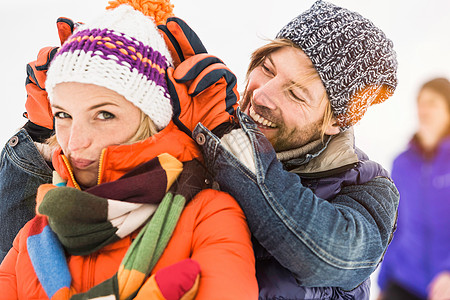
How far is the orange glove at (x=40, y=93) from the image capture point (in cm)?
113

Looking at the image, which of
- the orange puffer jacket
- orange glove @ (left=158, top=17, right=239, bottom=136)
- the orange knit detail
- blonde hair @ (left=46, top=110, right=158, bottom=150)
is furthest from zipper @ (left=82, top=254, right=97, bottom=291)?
the orange knit detail

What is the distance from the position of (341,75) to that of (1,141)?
6.77ft

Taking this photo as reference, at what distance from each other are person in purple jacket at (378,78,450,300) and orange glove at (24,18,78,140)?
1089 millimetres

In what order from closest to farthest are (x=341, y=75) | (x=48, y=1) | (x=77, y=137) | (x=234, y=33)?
1. (x=77, y=137)
2. (x=341, y=75)
3. (x=234, y=33)
4. (x=48, y=1)

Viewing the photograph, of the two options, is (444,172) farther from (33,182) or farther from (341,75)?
(33,182)

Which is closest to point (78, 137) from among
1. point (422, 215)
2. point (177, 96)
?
point (177, 96)

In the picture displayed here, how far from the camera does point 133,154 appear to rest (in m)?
0.93

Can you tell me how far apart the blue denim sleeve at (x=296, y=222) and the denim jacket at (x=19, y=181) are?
0.59 meters

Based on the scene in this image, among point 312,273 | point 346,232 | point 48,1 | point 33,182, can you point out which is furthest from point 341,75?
point 48,1

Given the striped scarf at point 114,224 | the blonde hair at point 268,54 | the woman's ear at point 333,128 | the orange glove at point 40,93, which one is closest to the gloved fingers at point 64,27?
the orange glove at point 40,93

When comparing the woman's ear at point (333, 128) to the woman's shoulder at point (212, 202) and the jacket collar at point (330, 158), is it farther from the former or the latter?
the woman's shoulder at point (212, 202)

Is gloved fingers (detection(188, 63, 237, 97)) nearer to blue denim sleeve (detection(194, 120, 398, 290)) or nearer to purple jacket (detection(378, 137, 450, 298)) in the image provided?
blue denim sleeve (detection(194, 120, 398, 290))

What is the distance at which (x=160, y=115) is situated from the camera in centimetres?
98

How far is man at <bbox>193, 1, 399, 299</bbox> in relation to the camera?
0.92 meters
